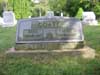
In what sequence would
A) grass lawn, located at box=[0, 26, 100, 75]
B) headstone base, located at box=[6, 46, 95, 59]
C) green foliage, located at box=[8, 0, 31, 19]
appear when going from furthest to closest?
1. green foliage, located at box=[8, 0, 31, 19]
2. headstone base, located at box=[6, 46, 95, 59]
3. grass lawn, located at box=[0, 26, 100, 75]

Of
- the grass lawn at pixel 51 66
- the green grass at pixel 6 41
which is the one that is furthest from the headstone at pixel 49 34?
the green grass at pixel 6 41

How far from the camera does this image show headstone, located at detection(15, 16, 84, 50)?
8570 millimetres

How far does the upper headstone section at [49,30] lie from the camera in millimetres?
8594

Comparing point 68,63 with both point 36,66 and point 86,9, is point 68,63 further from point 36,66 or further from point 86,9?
point 86,9

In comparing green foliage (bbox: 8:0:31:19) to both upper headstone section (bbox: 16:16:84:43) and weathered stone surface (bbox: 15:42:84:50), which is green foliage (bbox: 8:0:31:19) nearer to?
upper headstone section (bbox: 16:16:84:43)

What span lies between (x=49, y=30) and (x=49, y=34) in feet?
0.33

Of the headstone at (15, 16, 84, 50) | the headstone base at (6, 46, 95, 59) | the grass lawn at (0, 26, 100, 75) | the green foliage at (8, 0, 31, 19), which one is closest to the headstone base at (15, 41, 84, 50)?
the headstone at (15, 16, 84, 50)

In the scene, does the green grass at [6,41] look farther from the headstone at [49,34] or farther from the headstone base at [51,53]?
the headstone base at [51,53]

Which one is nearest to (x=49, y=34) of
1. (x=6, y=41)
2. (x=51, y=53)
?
(x=51, y=53)

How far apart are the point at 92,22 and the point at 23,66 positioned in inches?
948

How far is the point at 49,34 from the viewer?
8617mm

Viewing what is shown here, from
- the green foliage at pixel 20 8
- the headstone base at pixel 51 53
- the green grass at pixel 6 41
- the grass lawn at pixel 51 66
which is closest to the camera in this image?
the grass lawn at pixel 51 66

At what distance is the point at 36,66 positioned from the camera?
23.5 ft

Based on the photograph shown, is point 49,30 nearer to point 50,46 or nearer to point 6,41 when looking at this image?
point 50,46
